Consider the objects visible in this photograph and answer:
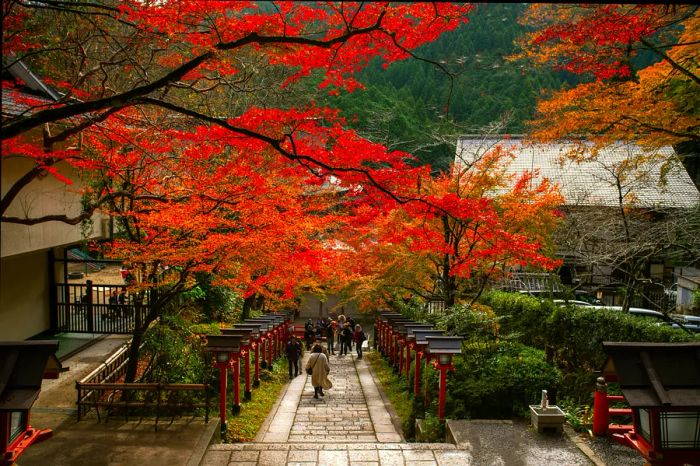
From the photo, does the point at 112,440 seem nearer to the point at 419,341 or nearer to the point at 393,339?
the point at 419,341

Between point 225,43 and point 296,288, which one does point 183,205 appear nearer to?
point 225,43

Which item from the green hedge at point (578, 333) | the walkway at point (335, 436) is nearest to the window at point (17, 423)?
the walkway at point (335, 436)

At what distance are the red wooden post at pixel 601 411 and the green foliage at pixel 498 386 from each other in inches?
53.2

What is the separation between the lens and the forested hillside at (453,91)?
126 feet

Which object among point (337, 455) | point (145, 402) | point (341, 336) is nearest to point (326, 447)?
point (337, 455)

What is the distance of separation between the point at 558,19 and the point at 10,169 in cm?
1243

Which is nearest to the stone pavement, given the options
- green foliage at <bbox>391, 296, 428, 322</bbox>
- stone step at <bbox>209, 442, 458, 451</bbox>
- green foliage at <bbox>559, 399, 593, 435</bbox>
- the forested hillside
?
stone step at <bbox>209, 442, 458, 451</bbox>

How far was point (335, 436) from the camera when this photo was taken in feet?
34.8

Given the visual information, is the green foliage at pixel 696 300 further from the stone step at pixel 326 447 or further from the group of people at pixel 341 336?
the stone step at pixel 326 447

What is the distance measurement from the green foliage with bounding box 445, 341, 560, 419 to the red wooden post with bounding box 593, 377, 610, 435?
53.2 inches

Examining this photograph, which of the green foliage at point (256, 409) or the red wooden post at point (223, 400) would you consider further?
the green foliage at point (256, 409)

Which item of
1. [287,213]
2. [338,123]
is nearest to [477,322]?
[287,213]

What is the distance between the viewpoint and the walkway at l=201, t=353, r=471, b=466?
7.91m

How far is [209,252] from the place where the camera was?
1069 cm
